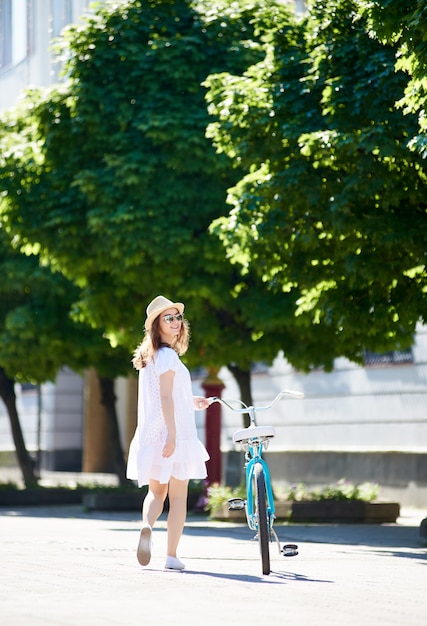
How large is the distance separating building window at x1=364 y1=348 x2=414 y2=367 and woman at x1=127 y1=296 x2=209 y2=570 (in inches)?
562

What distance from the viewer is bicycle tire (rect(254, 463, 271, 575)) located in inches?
383

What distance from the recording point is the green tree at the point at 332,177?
13859 millimetres

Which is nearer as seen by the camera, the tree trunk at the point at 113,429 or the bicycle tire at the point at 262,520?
the bicycle tire at the point at 262,520

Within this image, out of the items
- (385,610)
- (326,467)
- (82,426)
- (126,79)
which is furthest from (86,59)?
(82,426)

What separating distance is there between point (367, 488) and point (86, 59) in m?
6.66

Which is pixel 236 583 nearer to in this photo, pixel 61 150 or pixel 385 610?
pixel 385 610

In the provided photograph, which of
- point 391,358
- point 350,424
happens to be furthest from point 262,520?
point 350,424

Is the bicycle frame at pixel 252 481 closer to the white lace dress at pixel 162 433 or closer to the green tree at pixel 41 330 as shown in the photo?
the white lace dress at pixel 162 433

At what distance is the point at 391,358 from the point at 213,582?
51.6 feet

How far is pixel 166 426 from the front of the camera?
10148mm

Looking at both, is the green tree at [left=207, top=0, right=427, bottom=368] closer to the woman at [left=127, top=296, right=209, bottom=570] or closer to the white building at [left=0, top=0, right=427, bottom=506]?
the woman at [left=127, top=296, right=209, bottom=570]

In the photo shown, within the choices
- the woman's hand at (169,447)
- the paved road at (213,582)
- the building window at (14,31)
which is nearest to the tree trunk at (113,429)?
the paved road at (213,582)

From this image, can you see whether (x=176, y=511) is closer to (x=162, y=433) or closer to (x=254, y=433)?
(x=162, y=433)

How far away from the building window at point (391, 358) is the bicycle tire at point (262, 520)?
1441 cm
